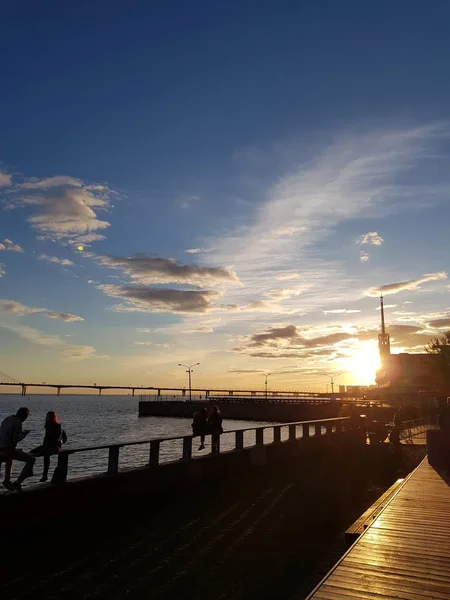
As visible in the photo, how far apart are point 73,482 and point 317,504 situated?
8036 millimetres

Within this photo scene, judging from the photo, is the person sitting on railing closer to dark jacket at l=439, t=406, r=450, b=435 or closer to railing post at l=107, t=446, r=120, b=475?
railing post at l=107, t=446, r=120, b=475

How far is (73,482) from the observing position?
11.5 meters

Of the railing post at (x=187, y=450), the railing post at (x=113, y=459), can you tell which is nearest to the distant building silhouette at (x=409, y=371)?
the railing post at (x=187, y=450)

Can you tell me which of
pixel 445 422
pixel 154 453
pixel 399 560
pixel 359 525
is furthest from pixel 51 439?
pixel 445 422

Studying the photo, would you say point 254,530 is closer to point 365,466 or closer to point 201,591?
point 201,591

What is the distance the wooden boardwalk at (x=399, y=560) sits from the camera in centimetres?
587

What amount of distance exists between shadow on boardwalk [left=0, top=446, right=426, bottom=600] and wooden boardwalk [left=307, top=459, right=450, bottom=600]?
185cm

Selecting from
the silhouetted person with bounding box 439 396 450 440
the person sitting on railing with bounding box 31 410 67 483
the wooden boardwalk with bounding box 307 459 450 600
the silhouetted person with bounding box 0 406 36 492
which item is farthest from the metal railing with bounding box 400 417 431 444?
the silhouetted person with bounding box 0 406 36 492

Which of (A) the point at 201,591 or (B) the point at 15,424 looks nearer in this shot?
(A) the point at 201,591

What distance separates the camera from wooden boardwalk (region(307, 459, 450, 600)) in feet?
19.3

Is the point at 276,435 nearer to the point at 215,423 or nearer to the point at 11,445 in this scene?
the point at 215,423

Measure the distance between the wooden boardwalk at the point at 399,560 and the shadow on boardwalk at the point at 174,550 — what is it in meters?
1.85

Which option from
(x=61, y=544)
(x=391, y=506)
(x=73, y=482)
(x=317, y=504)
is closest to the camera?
(x=61, y=544)

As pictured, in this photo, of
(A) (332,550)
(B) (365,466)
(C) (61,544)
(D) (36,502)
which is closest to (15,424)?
(D) (36,502)
